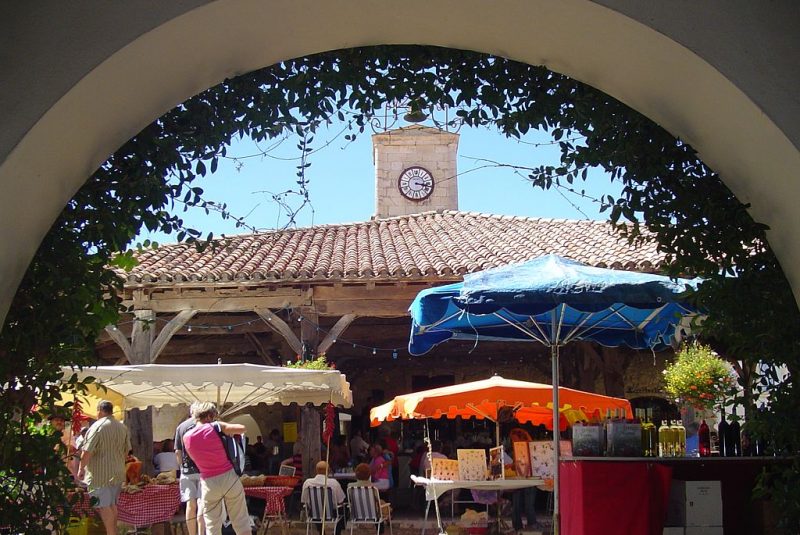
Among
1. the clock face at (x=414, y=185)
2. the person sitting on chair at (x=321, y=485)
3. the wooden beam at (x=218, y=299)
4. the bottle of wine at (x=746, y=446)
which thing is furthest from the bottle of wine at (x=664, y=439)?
the clock face at (x=414, y=185)

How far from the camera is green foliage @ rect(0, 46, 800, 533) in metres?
3.67

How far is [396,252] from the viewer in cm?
1509

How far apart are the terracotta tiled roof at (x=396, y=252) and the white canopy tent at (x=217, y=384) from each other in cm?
248

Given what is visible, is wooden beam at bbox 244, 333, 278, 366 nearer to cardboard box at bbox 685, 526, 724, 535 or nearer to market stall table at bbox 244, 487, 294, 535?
market stall table at bbox 244, 487, 294, 535

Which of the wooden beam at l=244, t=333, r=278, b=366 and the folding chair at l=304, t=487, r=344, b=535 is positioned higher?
the wooden beam at l=244, t=333, r=278, b=366

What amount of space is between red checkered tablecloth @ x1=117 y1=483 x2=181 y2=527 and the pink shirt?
140 centimetres

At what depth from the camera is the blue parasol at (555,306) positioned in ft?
17.9

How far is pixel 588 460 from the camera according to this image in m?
5.09

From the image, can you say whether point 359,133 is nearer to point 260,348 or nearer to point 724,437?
point 724,437

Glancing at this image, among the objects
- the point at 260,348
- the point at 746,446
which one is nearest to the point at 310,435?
the point at 260,348

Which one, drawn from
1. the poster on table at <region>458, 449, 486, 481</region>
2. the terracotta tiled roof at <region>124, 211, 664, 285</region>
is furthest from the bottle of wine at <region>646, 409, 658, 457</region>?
the terracotta tiled roof at <region>124, 211, 664, 285</region>

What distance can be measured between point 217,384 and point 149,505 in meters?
1.27

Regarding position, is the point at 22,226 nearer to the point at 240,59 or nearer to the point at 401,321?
the point at 240,59

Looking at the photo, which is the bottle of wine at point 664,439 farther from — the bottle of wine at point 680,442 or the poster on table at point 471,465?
the poster on table at point 471,465
